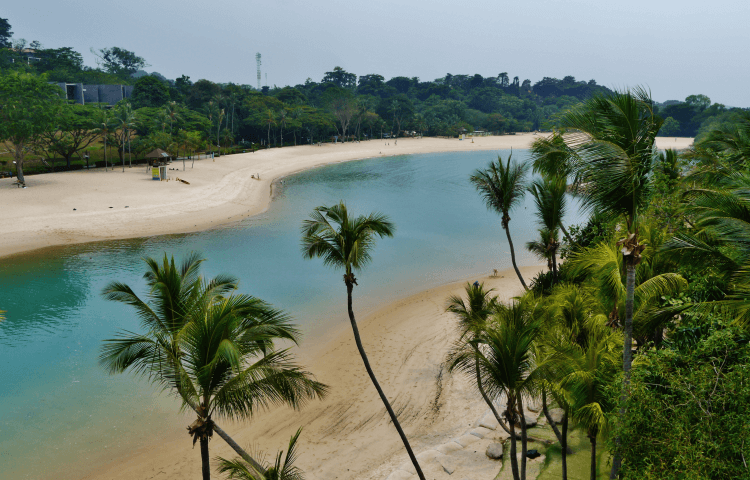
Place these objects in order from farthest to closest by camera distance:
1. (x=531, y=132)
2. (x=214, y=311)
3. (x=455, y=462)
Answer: (x=531, y=132) < (x=455, y=462) < (x=214, y=311)

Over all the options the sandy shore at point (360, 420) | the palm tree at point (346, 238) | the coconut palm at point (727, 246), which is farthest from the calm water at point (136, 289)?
the coconut palm at point (727, 246)

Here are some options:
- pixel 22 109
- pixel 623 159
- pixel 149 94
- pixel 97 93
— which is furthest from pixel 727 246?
Answer: pixel 97 93

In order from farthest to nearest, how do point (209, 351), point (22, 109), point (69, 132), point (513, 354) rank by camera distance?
point (69, 132)
point (22, 109)
point (513, 354)
point (209, 351)

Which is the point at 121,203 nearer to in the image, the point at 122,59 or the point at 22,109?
the point at 22,109

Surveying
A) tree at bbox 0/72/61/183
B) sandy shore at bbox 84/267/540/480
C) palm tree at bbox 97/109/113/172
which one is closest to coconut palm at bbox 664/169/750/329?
sandy shore at bbox 84/267/540/480

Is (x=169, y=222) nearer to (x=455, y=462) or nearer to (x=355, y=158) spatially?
(x=455, y=462)

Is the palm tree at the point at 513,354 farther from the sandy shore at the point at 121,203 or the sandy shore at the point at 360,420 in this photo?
the sandy shore at the point at 121,203

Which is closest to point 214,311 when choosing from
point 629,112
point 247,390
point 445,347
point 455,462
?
point 247,390
